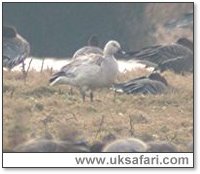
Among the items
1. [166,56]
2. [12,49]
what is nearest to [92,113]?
[12,49]

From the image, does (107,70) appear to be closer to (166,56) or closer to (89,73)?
(89,73)

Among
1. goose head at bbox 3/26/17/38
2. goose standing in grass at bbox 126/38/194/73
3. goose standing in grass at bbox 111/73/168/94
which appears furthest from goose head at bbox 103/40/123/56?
goose head at bbox 3/26/17/38

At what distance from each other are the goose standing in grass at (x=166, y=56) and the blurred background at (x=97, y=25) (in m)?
1.38

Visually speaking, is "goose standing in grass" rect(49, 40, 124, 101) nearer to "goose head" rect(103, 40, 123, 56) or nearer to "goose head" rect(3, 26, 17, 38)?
"goose head" rect(103, 40, 123, 56)

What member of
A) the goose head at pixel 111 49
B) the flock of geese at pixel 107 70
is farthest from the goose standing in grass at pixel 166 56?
the goose head at pixel 111 49

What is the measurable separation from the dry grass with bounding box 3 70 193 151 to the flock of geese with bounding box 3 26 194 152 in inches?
7.9

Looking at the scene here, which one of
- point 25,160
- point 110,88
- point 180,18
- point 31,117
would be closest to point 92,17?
point 180,18

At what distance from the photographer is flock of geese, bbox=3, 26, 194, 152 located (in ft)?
37.2

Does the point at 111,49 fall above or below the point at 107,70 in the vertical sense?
above

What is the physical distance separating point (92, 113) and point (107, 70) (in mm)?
654

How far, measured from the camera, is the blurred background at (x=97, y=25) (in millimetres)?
17625

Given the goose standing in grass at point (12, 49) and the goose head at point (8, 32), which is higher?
the goose head at point (8, 32)

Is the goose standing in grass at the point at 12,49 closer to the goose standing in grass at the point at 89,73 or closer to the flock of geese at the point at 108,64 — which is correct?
the flock of geese at the point at 108,64

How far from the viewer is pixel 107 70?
1309 cm
